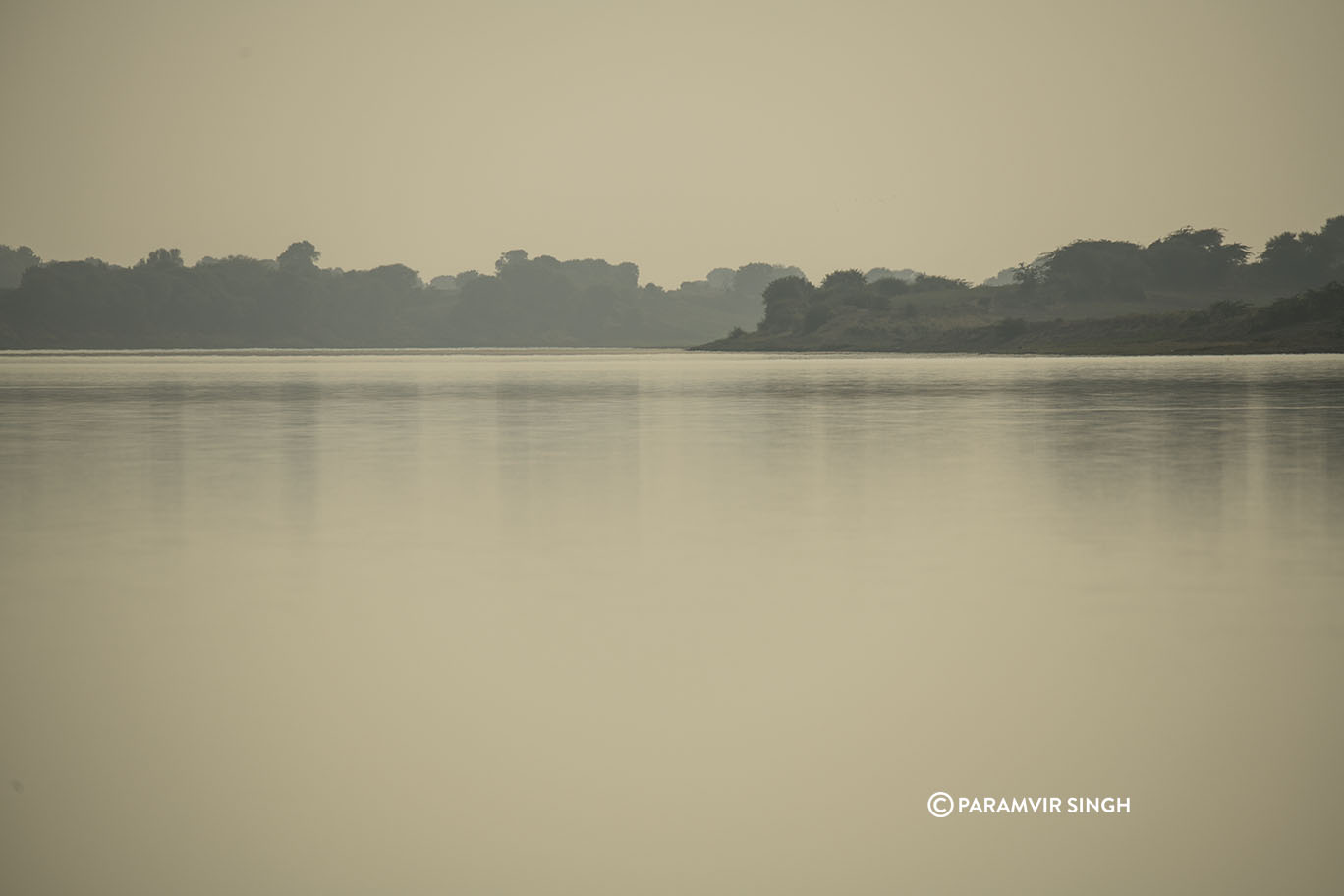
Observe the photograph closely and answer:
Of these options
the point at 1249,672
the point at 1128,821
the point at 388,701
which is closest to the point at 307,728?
the point at 388,701

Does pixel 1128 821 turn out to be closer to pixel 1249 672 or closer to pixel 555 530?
pixel 1249 672

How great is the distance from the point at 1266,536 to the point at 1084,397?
38.1 meters

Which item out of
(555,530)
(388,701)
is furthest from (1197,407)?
(388,701)

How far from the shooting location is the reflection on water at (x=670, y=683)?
7.72 m

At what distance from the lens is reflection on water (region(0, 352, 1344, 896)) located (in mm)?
7723

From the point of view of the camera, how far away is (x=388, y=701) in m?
10.4

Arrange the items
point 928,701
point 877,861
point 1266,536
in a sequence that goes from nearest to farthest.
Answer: point 877,861 → point 928,701 → point 1266,536

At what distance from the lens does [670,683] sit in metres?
10.7

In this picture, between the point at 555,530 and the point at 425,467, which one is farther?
the point at 425,467

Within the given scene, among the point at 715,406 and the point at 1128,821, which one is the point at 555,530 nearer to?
the point at 1128,821

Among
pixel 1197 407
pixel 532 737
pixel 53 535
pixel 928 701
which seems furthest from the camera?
pixel 1197 407

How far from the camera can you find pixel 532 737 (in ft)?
30.9

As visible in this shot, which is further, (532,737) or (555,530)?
(555,530)

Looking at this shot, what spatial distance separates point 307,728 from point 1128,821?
555 centimetres
